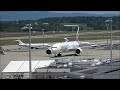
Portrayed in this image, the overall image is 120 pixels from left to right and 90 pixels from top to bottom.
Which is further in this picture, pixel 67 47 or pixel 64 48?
pixel 67 47

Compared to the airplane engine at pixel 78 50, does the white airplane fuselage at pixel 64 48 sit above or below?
above

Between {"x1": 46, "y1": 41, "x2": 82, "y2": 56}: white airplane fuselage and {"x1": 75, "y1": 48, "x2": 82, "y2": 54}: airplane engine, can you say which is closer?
{"x1": 46, "y1": 41, "x2": 82, "y2": 56}: white airplane fuselage

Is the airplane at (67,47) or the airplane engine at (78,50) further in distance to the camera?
the airplane engine at (78,50)

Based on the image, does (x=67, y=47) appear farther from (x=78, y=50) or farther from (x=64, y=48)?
(x=78, y=50)

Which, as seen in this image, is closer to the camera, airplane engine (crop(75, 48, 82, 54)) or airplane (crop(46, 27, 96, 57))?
airplane (crop(46, 27, 96, 57))

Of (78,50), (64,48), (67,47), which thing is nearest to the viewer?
(64,48)

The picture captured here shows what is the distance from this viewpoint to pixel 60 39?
2108 cm

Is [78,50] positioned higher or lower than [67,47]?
lower

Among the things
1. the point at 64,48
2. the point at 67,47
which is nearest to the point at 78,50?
the point at 67,47

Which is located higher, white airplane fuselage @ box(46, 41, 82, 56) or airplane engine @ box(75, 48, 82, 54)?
white airplane fuselage @ box(46, 41, 82, 56)
